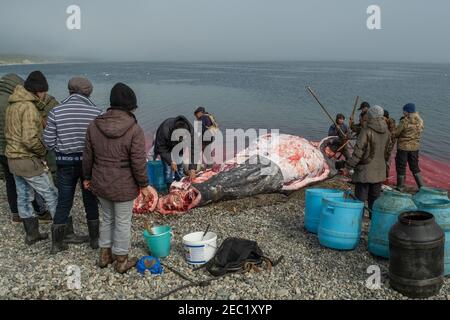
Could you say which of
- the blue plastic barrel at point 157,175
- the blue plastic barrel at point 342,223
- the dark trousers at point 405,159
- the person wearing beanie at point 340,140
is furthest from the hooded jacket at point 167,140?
the dark trousers at point 405,159

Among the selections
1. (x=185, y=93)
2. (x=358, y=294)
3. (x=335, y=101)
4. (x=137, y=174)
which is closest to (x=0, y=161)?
(x=137, y=174)

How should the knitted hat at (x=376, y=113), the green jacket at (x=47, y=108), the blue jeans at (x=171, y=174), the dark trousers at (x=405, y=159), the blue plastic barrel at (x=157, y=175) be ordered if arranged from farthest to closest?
the dark trousers at (x=405, y=159) < the blue plastic barrel at (x=157, y=175) < the blue jeans at (x=171, y=174) < the knitted hat at (x=376, y=113) < the green jacket at (x=47, y=108)

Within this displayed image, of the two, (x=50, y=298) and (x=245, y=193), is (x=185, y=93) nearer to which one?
(x=245, y=193)

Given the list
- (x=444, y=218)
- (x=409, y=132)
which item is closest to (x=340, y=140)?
(x=409, y=132)

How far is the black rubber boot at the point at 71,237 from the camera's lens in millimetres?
6100

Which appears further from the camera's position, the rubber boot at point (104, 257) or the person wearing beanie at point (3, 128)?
the person wearing beanie at point (3, 128)

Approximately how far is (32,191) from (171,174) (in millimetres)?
3109

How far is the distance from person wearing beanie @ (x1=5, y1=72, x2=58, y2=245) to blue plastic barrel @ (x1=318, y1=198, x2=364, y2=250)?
3996 mm

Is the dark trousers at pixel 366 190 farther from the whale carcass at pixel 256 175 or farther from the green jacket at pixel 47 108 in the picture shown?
the green jacket at pixel 47 108

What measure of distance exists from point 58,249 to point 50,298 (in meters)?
1.22

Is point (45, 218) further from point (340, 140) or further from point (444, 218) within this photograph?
point (340, 140)

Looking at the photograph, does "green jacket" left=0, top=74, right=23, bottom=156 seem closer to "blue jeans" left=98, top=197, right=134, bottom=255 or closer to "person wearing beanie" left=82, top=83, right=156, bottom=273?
"person wearing beanie" left=82, top=83, right=156, bottom=273

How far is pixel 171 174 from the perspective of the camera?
8.75m

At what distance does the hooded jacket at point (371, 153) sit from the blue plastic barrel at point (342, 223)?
113cm
